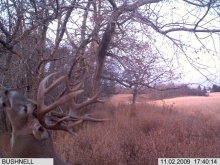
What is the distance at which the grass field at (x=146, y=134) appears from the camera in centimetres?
590

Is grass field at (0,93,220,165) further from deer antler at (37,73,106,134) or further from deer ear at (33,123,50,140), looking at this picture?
deer ear at (33,123,50,140)

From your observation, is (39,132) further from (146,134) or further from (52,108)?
(146,134)

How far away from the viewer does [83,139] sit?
23.7ft

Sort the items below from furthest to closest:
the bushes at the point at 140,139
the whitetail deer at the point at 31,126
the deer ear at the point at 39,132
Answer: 1. the bushes at the point at 140,139
2. the whitetail deer at the point at 31,126
3. the deer ear at the point at 39,132

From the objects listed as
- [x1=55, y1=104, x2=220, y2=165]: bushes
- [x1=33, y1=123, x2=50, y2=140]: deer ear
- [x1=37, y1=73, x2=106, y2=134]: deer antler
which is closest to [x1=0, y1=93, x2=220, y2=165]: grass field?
[x1=55, y1=104, x2=220, y2=165]: bushes

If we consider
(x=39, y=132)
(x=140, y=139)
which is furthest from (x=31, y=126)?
(x=140, y=139)

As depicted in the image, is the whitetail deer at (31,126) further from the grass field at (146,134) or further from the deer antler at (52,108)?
the grass field at (146,134)

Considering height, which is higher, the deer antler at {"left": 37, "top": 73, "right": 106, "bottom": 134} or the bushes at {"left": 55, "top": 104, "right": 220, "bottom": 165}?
the deer antler at {"left": 37, "top": 73, "right": 106, "bottom": 134}

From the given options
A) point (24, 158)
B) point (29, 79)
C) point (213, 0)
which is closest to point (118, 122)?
point (29, 79)

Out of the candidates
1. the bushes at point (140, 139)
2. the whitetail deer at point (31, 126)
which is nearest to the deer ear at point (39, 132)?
the whitetail deer at point (31, 126)

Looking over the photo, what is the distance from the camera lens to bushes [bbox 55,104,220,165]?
5.87 m

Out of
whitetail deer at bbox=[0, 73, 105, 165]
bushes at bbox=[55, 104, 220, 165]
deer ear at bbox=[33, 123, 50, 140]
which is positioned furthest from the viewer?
bushes at bbox=[55, 104, 220, 165]

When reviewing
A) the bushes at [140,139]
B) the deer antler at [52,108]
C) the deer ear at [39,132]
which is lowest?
the bushes at [140,139]

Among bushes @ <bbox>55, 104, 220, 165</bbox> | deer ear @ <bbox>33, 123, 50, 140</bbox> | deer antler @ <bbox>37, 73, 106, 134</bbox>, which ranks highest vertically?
deer antler @ <bbox>37, 73, 106, 134</bbox>
